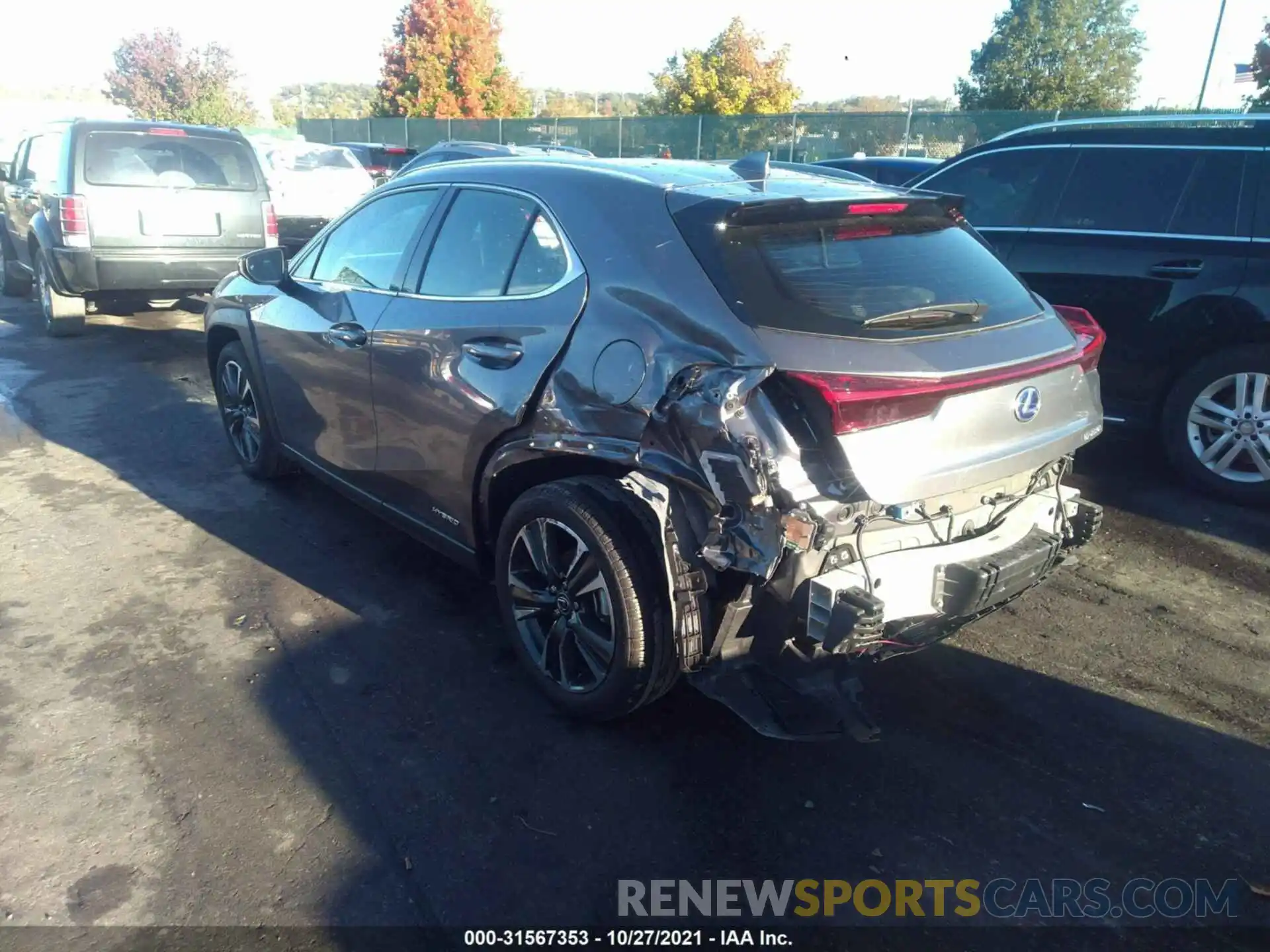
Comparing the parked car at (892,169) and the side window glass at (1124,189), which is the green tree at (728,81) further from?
the side window glass at (1124,189)

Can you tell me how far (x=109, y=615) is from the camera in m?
4.05

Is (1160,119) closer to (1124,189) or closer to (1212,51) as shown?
(1124,189)

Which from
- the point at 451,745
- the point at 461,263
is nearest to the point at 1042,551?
the point at 451,745

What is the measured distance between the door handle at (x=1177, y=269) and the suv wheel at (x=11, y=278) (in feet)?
38.9

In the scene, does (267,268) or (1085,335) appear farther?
(267,268)

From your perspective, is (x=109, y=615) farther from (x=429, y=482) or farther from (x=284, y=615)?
(x=429, y=482)

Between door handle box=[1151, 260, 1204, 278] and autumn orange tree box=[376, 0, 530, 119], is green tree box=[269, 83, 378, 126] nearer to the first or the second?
autumn orange tree box=[376, 0, 530, 119]

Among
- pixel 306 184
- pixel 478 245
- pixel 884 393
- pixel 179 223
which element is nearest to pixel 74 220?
pixel 179 223

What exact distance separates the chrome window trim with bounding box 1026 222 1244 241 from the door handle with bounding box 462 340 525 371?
4.07 m

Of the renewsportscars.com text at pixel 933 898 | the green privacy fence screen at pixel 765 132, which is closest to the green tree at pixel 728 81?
the green privacy fence screen at pixel 765 132

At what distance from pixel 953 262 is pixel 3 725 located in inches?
142

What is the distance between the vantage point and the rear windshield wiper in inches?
114

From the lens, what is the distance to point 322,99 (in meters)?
111

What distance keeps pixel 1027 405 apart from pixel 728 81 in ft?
107
